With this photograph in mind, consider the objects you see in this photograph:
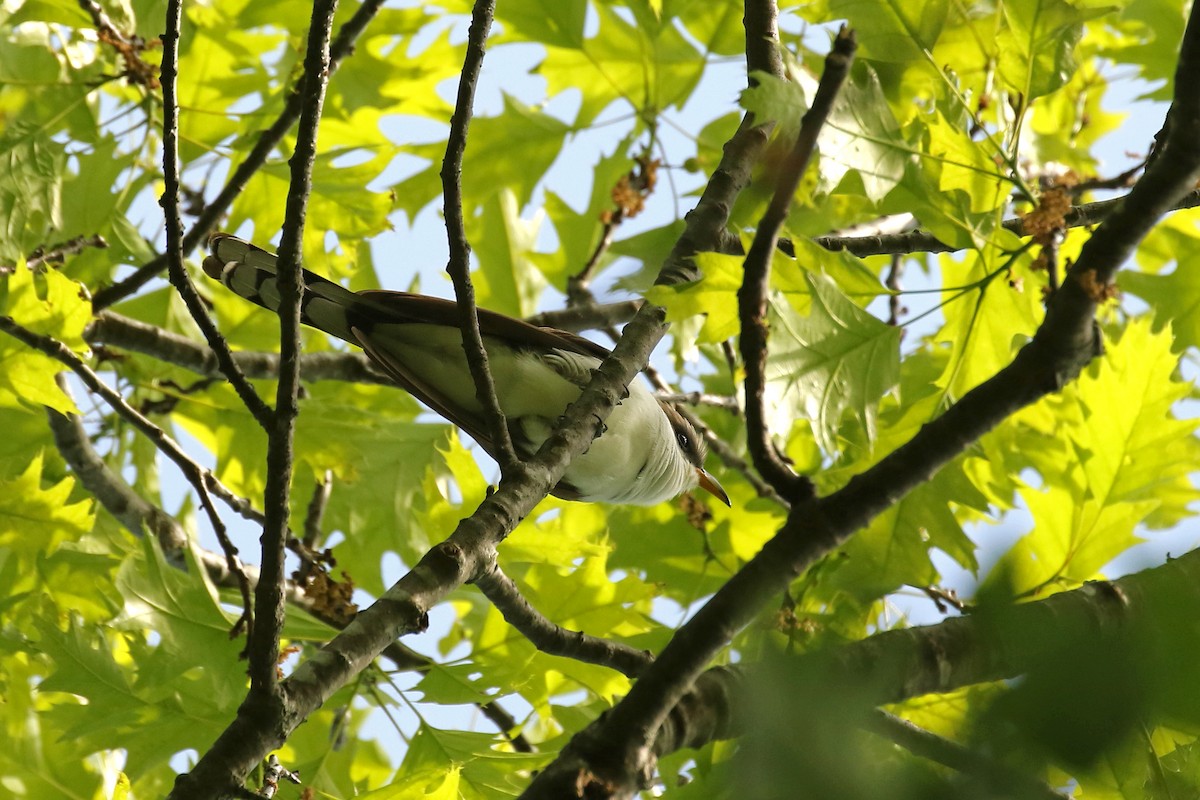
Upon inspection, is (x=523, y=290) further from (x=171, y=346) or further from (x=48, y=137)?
(x=48, y=137)

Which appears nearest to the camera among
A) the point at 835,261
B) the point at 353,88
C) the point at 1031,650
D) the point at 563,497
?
the point at 1031,650

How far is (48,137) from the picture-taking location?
3.63 meters

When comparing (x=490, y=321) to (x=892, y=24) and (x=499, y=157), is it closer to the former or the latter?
(x=499, y=157)

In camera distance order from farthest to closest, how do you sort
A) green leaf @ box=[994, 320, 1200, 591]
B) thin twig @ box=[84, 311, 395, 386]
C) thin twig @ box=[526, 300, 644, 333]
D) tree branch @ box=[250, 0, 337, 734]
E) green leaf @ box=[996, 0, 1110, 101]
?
thin twig @ box=[526, 300, 644, 333] < thin twig @ box=[84, 311, 395, 386] < green leaf @ box=[994, 320, 1200, 591] < green leaf @ box=[996, 0, 1110, 101] < tree branch @ box=[250, 0, 337, 734]

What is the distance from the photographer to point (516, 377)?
4.04 m

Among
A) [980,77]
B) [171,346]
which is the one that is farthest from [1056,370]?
[171,346]

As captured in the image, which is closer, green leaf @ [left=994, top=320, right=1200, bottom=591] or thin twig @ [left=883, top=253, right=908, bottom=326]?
green leaf @ [left=994, top=320, right=1200, bottom=591]

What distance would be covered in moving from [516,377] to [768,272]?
95.6 inches

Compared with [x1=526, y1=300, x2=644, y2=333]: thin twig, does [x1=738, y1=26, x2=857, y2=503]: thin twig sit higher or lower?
lower

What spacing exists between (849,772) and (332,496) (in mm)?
3934

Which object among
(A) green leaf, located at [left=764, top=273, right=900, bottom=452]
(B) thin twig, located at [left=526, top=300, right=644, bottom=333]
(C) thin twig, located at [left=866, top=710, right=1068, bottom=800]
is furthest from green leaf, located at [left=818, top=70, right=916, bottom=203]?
(B) thin twig, located at [left=526, top=300, right=644, bottom=333]

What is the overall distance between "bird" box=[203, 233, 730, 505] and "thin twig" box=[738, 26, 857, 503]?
6.28 feet

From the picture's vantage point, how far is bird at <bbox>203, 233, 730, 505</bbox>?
11.9ft

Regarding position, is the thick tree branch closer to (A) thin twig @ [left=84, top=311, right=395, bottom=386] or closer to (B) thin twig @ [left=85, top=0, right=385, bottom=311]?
(B) thin twig @ [left=85, top=0, right=385, bottom=311]
